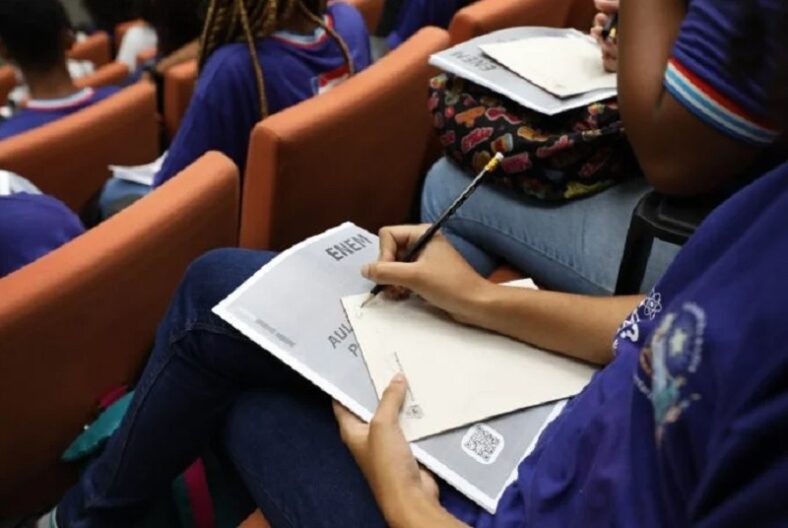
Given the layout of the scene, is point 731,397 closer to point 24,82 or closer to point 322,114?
point 322,114

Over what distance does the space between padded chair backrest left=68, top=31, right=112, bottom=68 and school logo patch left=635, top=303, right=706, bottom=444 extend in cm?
313

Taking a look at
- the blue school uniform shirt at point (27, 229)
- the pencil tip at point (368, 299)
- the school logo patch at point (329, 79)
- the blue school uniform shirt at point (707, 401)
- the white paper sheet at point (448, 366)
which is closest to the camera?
the blue school uniform shirt at point (707, 401)

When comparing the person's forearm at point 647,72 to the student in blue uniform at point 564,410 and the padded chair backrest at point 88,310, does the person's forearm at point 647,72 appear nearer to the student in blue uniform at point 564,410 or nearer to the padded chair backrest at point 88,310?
the student in blue uniform at point 564,410

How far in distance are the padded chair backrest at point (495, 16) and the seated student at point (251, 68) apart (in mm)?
221

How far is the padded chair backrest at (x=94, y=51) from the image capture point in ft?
10.4

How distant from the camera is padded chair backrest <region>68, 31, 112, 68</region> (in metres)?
3.18

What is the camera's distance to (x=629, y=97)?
0.81m

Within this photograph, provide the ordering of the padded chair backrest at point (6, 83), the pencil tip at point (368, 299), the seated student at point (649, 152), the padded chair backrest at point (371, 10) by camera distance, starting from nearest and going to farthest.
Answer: the seated student at point (649, 152) → the pencil tip at point (368, 299) → the padded chair backrest at point (371, 10) → the padded chair backrest at point (6, 83)

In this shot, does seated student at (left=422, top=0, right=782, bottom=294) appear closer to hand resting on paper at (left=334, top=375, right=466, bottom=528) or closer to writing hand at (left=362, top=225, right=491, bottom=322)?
writing hand at (left=362, top=225, right=491, bottom=322)

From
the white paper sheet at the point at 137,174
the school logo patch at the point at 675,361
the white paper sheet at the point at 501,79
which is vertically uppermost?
the school logo patch at the point at 675,361

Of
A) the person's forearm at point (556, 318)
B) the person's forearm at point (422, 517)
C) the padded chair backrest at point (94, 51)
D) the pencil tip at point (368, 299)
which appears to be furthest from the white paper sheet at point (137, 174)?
the padded chair backrest at point (94, 51)

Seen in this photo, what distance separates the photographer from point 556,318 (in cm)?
80

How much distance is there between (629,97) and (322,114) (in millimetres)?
424

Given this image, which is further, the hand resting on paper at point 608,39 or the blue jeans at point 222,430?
the hand resting on paper at point 608,39
